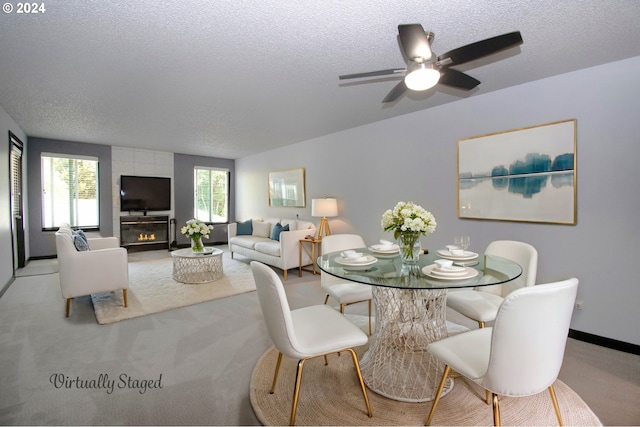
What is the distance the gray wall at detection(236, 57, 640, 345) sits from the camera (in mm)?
2518

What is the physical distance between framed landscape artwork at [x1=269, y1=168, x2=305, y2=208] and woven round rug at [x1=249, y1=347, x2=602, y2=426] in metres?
4.13

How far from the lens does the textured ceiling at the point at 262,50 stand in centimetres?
188

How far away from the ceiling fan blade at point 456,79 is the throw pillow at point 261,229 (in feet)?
15.6

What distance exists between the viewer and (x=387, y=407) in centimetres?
182

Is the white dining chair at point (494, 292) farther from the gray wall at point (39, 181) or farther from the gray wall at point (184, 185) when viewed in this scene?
the gray wall at point (39, 181)

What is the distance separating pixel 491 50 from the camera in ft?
5.60

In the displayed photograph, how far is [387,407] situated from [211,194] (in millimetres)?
7421

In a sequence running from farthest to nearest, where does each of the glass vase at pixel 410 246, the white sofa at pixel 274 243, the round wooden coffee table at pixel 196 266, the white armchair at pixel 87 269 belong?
the white sofa at pixel 274 243 < the round wooden coffee table at pixel 196 266 < the white armchair at pixel 87 269 < the glass vase at pixel 410 246

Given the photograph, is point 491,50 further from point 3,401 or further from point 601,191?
point 3,401

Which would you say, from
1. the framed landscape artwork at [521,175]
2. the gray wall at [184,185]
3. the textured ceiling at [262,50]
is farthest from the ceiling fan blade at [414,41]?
the gray wall at [184,185]

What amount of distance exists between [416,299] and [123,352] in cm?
235

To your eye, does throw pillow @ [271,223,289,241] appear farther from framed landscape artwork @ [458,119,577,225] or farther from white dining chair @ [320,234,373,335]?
framed landscape artwork @ [458,119,577,225]

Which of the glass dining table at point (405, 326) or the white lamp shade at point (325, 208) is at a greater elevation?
the white lamp shade at point (325, 208)

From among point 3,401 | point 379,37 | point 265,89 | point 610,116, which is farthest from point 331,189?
point 3,401
